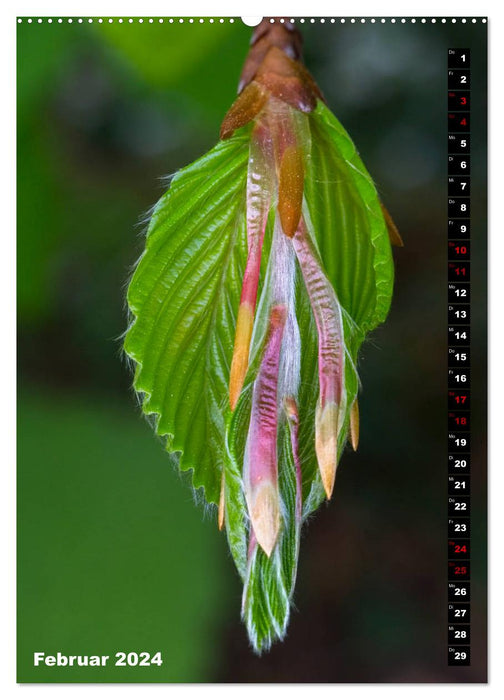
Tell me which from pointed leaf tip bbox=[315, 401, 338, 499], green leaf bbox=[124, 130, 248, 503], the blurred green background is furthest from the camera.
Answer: the blurred green background

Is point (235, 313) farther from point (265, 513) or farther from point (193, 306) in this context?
point (265, 513)

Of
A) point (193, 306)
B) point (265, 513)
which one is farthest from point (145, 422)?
point (265, 513)

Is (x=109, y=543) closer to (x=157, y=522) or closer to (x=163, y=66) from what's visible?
(x=157, y=522)

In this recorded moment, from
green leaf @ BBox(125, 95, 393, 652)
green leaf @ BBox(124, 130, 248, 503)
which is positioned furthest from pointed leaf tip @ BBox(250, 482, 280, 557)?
green leaf @ BBox(124, 130, 248, 503)

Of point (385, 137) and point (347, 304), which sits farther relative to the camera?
point (385, 137)

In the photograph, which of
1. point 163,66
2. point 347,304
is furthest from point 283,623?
point 163,66

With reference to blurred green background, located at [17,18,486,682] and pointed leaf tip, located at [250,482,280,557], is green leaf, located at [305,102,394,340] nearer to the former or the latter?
Result: blurred green background, located at [17,18,486,682]
